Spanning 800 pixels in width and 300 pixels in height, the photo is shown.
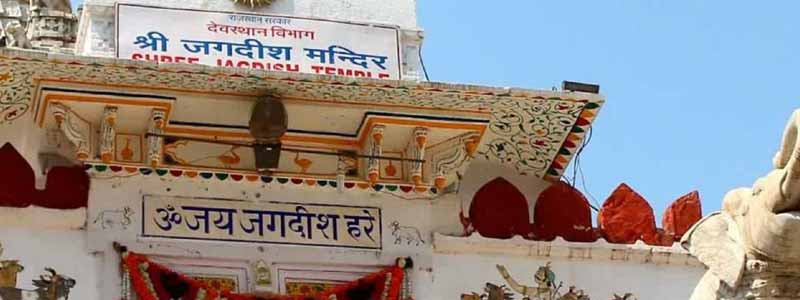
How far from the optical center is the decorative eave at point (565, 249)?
15.9 metres

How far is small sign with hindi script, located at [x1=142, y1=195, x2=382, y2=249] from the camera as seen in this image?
1541 cm

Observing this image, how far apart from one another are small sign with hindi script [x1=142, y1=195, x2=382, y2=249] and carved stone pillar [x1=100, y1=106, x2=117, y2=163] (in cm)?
33

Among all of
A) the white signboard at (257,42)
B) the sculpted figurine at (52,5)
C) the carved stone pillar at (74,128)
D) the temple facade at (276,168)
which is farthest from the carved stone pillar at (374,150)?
the sculpted figurine at (52,5)

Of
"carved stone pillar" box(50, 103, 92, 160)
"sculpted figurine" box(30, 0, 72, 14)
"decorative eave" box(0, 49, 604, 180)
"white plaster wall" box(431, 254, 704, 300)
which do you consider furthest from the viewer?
"sculpted figurine" box(30, 0, 72, 14)

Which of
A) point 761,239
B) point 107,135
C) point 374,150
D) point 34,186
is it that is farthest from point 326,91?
point 761,239

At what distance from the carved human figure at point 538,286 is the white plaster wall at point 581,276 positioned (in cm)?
3

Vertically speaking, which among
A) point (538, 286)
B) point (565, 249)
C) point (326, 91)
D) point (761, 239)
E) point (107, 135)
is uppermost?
point (326, 91)

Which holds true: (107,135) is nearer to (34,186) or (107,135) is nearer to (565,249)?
(34,186)

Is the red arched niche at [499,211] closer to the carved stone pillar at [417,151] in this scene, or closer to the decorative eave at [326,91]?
the decorative eave at [326,91]

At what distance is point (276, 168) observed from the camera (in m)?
15.6

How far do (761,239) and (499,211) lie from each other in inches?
172

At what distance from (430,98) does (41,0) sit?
3326mm

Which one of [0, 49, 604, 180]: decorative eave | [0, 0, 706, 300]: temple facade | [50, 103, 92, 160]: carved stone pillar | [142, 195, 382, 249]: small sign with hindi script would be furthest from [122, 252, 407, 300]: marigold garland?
[0, 49, 604, 180]: decorative eave

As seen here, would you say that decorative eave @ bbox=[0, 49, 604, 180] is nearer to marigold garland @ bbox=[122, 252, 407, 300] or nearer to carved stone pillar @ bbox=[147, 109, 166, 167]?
carved stone pillar @ bbox=[147, 109, 166, 167]
